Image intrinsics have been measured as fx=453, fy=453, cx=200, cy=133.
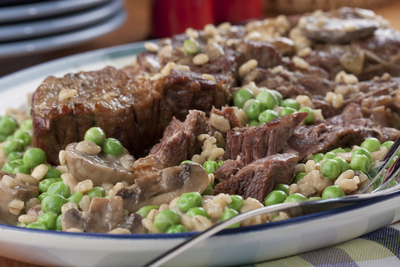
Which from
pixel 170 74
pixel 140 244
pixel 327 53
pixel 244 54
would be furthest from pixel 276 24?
pixel 140 244

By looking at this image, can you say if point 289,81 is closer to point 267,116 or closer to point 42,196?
point 267,116

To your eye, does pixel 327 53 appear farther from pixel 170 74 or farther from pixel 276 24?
pixel 170 74

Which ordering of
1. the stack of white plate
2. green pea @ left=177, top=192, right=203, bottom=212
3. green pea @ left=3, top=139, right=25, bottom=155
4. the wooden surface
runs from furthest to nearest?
the wooden surface
the stack of white plate
green pea @ left=3, top=139, right=25, bottom=155
green pea @ left=177, top=192, right=203, bottom=212

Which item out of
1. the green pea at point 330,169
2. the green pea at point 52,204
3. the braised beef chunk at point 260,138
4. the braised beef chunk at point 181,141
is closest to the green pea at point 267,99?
the braised beef chunk at point 260,138

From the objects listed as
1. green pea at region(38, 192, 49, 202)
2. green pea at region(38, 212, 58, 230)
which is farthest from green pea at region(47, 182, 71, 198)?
green pea at region(38, 212, 58, 230)

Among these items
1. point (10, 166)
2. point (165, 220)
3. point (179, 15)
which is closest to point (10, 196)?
point (10, 166)

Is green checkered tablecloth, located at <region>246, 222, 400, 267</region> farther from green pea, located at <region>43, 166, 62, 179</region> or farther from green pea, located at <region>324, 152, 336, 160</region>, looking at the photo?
green pea, located at <region>43, 166, 62, 179</region>
